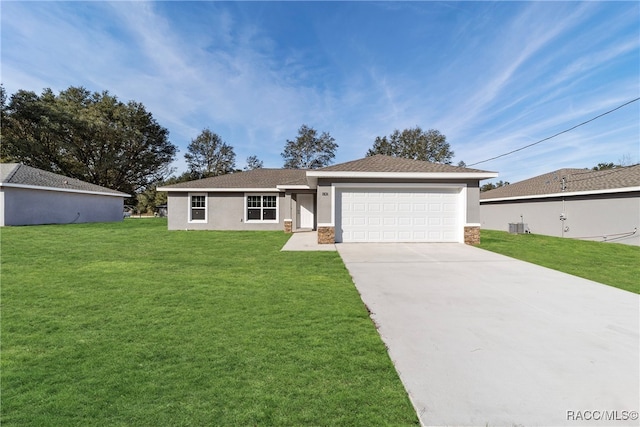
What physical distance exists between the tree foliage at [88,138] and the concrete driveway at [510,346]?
3892 cm

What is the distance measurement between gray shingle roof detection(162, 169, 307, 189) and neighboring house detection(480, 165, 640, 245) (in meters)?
15.4

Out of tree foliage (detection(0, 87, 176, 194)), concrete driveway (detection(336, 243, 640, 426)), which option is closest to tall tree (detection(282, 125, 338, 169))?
tree foliage (detection(0, 87, 176, 194))

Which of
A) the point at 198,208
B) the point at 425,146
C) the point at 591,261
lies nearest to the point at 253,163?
the point at 425,146

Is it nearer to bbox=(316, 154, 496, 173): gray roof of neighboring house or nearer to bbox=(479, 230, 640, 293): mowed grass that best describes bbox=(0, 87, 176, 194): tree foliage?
bbox=(316, 154, 496, 173): gray roof of neighboring house

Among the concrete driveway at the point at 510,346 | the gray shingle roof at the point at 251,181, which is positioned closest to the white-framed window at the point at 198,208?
the gray shingle roof at the point at 251,181

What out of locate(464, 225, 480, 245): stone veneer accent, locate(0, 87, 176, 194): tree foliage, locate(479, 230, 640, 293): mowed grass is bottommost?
locate(479, 230, 640, 293): mowed grass

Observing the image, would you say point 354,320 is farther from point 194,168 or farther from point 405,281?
point 194,168

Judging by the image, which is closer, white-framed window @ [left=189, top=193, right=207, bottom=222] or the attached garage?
the attached garage

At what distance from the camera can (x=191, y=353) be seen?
294 centimetres

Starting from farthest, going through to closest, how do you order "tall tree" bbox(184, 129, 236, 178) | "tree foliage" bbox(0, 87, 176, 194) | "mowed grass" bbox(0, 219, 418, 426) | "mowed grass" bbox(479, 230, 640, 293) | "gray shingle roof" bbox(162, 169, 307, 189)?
"tall tree" bbox(184, 129, 236, 178) < "tree foliage" bbox(0, 87, 176, 194) < "gray shingle roof" bbox(162, 169, 307, 189) < "mowed grass" bbox(479, 230, 640, 293) < "mowed grass" bbox(0, 219, 418, 426)

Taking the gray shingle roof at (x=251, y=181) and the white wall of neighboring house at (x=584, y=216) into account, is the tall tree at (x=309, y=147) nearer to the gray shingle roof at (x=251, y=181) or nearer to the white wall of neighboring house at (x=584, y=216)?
the gray shingle roof at (x=251, y=181)

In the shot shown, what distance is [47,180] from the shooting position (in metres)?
20.0

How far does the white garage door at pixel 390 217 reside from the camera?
1162 cm

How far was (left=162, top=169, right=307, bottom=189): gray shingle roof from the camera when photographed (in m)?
17.1
